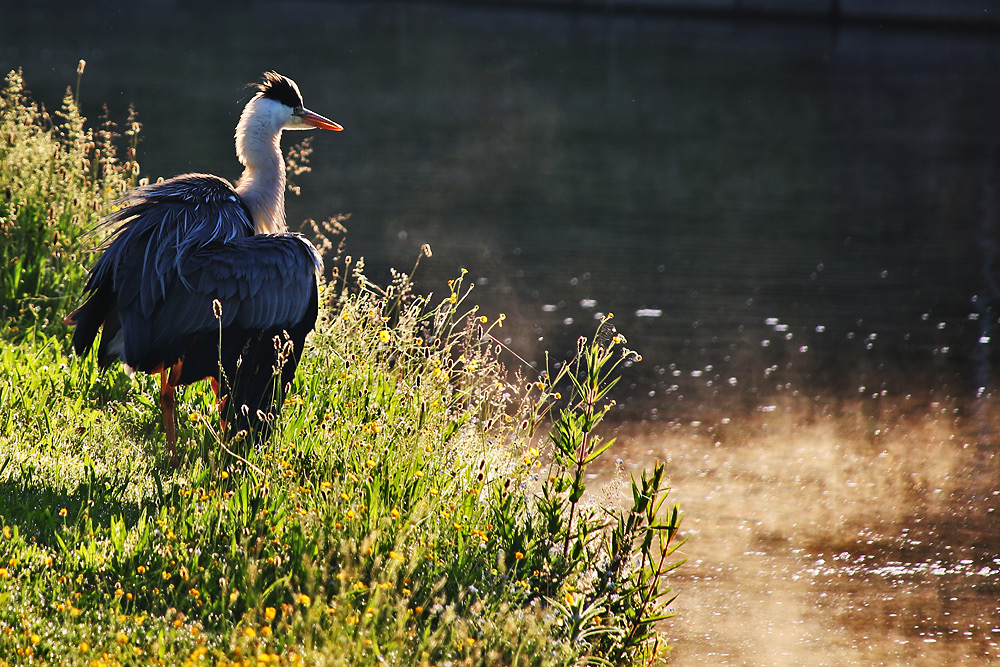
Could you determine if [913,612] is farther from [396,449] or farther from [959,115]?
[959,115]

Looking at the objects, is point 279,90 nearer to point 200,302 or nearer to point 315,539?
point 200,302

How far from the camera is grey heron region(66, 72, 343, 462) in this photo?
532cm

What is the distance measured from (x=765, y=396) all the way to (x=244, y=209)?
13.2 feet

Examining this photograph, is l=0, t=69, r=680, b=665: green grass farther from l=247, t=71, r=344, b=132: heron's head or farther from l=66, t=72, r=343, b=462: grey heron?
l=247, t=71, r=344, b=132: heron's head

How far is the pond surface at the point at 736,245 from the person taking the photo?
232 inches

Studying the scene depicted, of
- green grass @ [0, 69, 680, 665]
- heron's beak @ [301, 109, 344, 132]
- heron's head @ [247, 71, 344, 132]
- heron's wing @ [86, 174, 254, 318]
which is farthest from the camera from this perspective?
heron's beak @ [301, 109, 344, 132]

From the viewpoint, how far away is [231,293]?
5.40 metres

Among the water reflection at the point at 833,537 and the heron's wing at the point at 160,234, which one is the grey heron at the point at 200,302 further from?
the water reflection at the point at 833,537

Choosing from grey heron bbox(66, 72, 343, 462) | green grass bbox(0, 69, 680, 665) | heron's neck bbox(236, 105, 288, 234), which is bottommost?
green grass bbox(0, 69, 680, 665)

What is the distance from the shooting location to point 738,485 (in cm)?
673

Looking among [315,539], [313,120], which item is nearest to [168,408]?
[315,539]

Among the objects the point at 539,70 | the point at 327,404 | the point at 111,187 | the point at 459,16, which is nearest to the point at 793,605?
the point at 327,404

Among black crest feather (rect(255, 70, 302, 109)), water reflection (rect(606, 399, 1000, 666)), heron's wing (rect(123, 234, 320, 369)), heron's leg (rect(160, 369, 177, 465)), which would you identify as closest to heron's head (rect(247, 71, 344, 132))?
black crest feather (rect(255, 70, 302, 109))

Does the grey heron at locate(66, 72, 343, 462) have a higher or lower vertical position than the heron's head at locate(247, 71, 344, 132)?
lower
